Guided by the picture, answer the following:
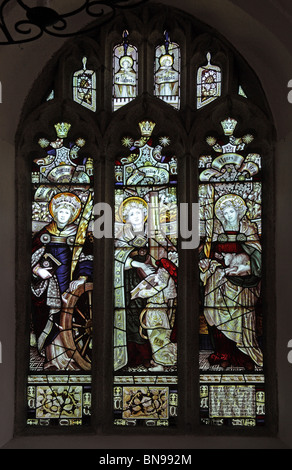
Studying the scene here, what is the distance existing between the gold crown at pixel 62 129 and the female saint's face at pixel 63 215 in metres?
0.53

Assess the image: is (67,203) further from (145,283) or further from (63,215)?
(145,283)

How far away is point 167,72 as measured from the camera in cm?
511

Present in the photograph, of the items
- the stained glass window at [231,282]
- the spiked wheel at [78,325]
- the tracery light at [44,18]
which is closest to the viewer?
the tracery light at [44,18]

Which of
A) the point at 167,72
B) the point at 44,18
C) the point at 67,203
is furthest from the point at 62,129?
the point at 44,18

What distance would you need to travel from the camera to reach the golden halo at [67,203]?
16.3 feet

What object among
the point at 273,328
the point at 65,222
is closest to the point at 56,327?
the point at 65,222

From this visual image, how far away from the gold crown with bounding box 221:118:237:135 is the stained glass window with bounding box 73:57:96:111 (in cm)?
93

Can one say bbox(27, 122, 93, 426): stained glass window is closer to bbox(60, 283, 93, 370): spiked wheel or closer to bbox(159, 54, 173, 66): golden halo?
bbox(60, 283, 93, 370): spiked wheel

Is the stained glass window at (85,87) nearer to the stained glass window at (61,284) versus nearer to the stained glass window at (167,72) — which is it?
the stained glass window at (61,284)

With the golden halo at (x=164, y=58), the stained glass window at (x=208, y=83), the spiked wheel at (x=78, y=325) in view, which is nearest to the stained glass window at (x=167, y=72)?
the golden halo at (x=164, y=58)

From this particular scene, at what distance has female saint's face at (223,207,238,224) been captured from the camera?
4.92 meters

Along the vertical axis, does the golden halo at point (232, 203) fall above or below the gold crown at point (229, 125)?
below

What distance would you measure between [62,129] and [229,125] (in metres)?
1.18

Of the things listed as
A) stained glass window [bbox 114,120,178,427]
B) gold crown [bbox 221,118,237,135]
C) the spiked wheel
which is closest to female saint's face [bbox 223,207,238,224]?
stained glass window [bbox 114,120,178,427]
